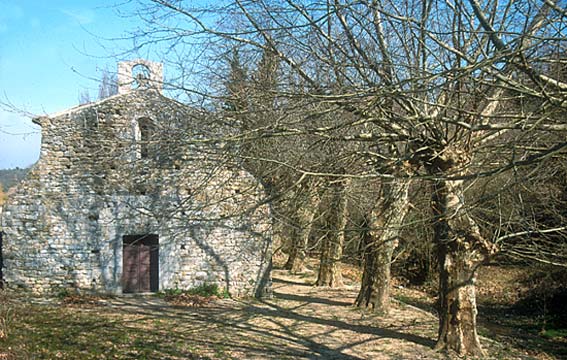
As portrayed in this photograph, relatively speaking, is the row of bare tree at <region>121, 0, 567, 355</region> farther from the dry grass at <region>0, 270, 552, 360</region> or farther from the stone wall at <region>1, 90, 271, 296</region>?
the stone wall at <region>1, 90, 271, 296</region>

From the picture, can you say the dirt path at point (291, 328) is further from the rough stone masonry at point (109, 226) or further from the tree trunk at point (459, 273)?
the rough stone masonry at point (109, 226)

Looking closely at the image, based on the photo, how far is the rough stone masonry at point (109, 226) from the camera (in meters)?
11.7

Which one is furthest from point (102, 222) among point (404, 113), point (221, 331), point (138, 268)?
point (404, 113)

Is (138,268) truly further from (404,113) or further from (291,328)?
(404,113)

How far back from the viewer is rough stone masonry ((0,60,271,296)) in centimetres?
1173

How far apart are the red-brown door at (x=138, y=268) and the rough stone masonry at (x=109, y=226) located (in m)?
0.02

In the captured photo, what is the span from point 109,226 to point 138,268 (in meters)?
1.32

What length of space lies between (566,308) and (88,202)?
11.8 meters

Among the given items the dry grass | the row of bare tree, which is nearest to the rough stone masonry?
the dry grass

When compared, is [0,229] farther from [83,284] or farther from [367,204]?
[367,204]

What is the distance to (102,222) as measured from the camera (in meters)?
12.0

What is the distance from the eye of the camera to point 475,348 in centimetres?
725

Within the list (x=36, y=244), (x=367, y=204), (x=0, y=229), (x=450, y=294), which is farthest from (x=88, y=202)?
(x=450, y=294)

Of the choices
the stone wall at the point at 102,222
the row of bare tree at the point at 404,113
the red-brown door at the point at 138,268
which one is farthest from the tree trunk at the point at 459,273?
the red-brown door at the point at 138,268
